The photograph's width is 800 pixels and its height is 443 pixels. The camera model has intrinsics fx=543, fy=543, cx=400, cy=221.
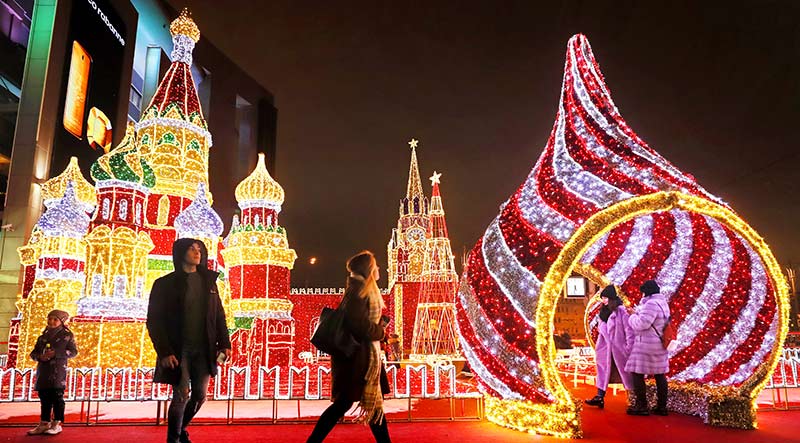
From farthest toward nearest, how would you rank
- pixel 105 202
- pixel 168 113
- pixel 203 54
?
pixel 203 54
pixel 168 113
pixel 105 202

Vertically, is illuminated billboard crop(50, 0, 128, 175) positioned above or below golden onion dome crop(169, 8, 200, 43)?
above

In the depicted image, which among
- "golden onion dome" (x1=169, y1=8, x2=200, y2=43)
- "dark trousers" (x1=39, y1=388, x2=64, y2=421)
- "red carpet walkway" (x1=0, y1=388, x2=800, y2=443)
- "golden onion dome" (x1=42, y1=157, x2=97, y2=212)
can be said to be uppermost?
"golden onion dome" (x1=169, y1=8, x2=200, y2=43)

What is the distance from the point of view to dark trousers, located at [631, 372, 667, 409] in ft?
21.6

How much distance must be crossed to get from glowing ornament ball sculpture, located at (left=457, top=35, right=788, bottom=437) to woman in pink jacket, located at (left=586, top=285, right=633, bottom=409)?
69 cm

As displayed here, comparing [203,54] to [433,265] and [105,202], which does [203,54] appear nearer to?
[433,265]

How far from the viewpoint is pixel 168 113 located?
12211mm

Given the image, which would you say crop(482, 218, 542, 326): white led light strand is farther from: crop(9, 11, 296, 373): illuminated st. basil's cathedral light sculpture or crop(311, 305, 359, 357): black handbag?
crop(9, 11, 296, 373): illuminated st. basil's cathedral light sculpture

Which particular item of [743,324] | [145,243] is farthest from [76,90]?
[743,324]

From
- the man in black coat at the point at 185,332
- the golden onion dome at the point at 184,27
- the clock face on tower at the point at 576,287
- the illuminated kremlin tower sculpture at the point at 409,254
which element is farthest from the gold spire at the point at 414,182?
the man in black coat at the point at 185,332

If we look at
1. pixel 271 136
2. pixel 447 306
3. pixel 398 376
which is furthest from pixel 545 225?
pixel 271 136

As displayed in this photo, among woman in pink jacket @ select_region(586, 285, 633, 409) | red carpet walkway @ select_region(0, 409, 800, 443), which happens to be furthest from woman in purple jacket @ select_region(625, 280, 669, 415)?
woman in pink jacket @ select_region(586, 285, 633, 409)

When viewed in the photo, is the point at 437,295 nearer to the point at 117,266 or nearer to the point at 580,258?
the point at 117,266

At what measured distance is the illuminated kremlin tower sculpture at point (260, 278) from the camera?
12922 millimetres

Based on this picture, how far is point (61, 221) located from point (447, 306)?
1651 centimetres
